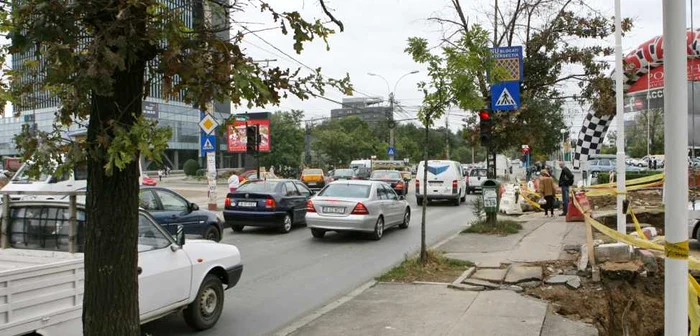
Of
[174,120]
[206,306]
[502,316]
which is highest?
[174,120]

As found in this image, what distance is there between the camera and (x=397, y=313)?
262 inches

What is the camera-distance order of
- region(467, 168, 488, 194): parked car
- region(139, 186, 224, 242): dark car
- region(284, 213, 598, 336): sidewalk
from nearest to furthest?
region(284, 213, 598, 336): sidewalk, region(139, 186, 224, 242): dark car, region(467, 168, 488, 194): parked car

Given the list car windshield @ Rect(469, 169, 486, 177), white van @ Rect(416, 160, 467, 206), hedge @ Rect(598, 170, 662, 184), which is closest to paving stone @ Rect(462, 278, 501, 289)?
white van @ Rect(416, 160, 467, 206)

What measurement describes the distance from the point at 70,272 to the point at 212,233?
25.9 feet

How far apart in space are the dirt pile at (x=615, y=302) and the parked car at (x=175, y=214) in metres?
6.93

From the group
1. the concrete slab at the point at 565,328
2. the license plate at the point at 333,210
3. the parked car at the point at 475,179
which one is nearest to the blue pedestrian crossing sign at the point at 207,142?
the license plate at the point at 333,210

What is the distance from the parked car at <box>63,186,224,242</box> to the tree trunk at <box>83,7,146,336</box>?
7993mm

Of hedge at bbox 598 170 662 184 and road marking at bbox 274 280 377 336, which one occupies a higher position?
A: hedge at bbox 598 170 662 184

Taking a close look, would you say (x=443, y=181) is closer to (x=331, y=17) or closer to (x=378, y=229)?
(x=378, y=229)

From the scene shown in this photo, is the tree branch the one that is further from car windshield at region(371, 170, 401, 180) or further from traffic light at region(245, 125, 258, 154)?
car windshield at region(371, 170, 401, 180)

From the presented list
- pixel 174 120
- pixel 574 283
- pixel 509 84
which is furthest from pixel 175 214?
pixel 174 120

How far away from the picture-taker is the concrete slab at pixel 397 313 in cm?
597

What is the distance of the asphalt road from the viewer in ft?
22.1

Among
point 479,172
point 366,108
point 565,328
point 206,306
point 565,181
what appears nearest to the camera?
point 565,328
